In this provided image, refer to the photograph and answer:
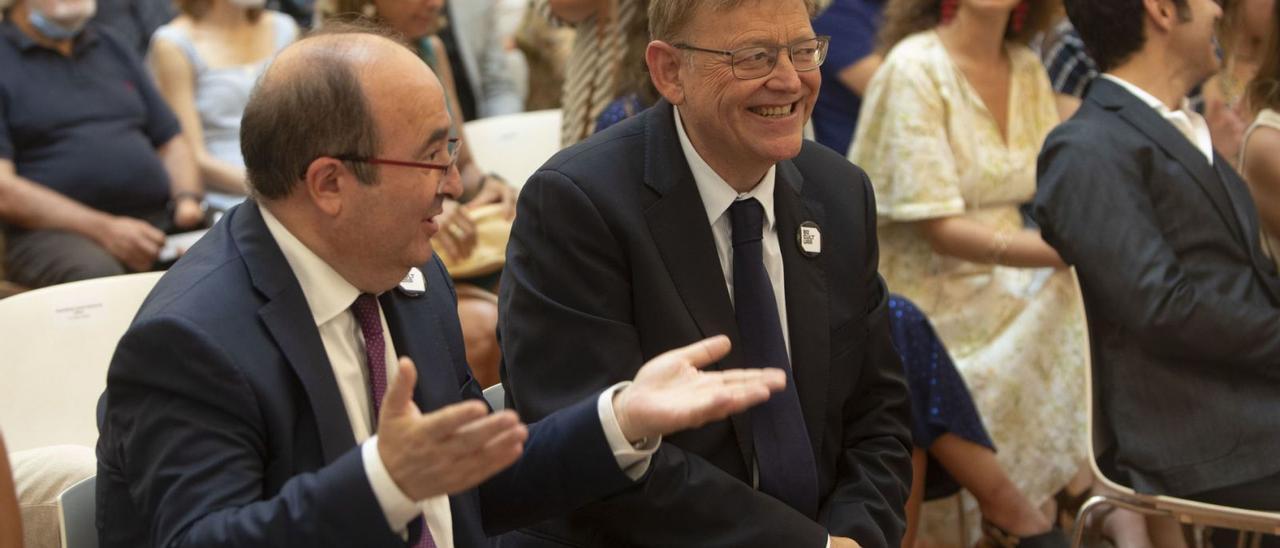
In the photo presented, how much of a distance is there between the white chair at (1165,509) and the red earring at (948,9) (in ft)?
3.58

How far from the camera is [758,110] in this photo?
2027 mm

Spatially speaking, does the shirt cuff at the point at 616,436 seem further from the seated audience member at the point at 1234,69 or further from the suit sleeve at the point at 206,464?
the seated audience member at the point at 1234,69

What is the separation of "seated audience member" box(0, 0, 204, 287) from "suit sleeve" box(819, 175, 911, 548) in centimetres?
233

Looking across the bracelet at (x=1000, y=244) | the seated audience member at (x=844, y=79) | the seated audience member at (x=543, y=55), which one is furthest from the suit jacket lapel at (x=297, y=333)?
the seated audience member at (x=543, y=55)

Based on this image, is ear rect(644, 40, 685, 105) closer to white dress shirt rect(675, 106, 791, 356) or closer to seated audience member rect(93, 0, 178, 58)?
white dress shirt rect(675, 106, 791, 356)

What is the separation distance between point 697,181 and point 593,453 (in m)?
0.52

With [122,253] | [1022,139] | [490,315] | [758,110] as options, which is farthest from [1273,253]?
[122,253]

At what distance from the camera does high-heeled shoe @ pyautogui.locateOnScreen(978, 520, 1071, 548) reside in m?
2.96

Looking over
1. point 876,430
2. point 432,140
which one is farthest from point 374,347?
point 876,430

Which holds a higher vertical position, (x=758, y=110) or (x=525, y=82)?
(x=758, y=110)

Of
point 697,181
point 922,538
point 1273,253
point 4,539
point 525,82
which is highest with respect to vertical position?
point 697,181

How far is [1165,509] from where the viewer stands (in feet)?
8.21

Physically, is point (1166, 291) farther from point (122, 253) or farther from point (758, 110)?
point (122, 253)

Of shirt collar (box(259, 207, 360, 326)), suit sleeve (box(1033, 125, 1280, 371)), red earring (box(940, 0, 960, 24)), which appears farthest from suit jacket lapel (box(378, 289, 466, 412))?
red earring (box(940, 0, 960, 24))
